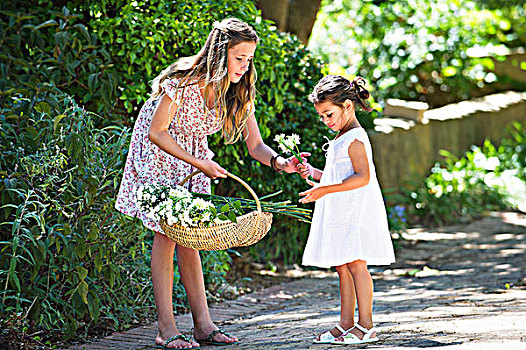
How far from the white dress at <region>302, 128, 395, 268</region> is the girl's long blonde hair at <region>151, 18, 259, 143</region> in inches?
21.0

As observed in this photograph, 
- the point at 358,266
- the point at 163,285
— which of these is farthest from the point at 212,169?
the point at 358,266

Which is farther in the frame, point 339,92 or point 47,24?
point 47,24

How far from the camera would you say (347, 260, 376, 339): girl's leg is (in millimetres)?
3436

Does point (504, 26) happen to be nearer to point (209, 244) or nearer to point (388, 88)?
point (388, 88)

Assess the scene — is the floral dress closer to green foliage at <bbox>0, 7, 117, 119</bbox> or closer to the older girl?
the older girl

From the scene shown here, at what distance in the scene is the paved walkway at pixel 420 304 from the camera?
3.45m

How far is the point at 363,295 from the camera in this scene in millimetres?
3436

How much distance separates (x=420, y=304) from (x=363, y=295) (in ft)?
3.65

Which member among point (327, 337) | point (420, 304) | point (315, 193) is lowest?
point (420, 304)

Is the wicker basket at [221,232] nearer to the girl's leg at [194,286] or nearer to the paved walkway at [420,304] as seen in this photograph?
the girl's leg at [194,286]

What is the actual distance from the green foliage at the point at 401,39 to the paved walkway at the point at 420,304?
2945mm

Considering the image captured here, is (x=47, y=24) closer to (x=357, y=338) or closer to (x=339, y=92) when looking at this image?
(x=339, y=92)

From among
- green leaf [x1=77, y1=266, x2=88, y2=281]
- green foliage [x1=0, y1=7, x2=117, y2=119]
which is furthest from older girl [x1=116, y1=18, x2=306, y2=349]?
green foliage [x1=0, y1=7, x2=117, y2=119]

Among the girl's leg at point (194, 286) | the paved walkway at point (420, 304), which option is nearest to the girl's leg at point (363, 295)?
the paved walkway at point (420, 304)
